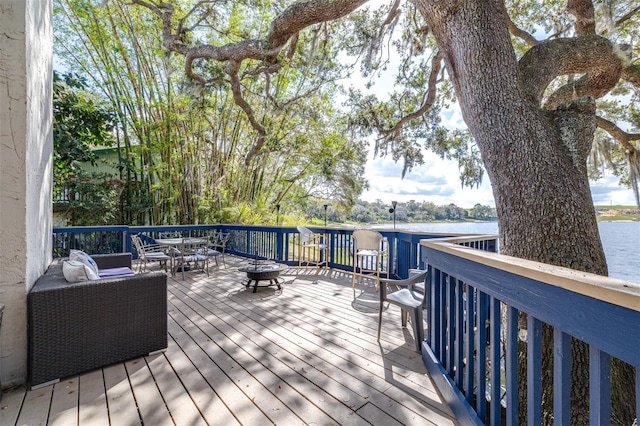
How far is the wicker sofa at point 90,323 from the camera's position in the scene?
207 cm

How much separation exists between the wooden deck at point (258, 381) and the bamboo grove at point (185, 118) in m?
4.62

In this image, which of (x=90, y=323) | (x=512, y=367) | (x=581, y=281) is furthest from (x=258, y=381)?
(x=581, y=281)

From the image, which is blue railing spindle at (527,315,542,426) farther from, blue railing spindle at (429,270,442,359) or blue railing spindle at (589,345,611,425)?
blue railing spindle at (429,270,442,359)

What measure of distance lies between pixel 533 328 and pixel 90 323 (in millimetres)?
2951

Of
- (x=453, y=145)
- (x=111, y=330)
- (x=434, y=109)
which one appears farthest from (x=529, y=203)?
(x=434, y=109)

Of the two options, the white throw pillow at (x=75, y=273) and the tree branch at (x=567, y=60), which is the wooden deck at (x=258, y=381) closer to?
the white throw pillow at (x=75, y=273)

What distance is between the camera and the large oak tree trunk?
2016mm

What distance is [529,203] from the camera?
2.11 meters

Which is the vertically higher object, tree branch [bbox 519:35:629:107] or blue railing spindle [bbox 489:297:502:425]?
tree branch [bbox 519:35:629:107]

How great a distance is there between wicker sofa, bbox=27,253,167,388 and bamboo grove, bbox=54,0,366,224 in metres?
4.29

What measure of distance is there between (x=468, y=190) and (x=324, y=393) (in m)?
4.91

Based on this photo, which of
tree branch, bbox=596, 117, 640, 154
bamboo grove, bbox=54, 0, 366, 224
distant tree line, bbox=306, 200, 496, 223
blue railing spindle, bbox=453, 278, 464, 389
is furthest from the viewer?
bamboo grove, bbox=54, 0, 366, 224

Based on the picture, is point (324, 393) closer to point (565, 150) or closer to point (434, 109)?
point (565, 150)

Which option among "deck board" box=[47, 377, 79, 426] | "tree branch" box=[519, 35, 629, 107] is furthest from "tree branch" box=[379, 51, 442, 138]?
"deck board" box=[47, 377, 79, 426]
